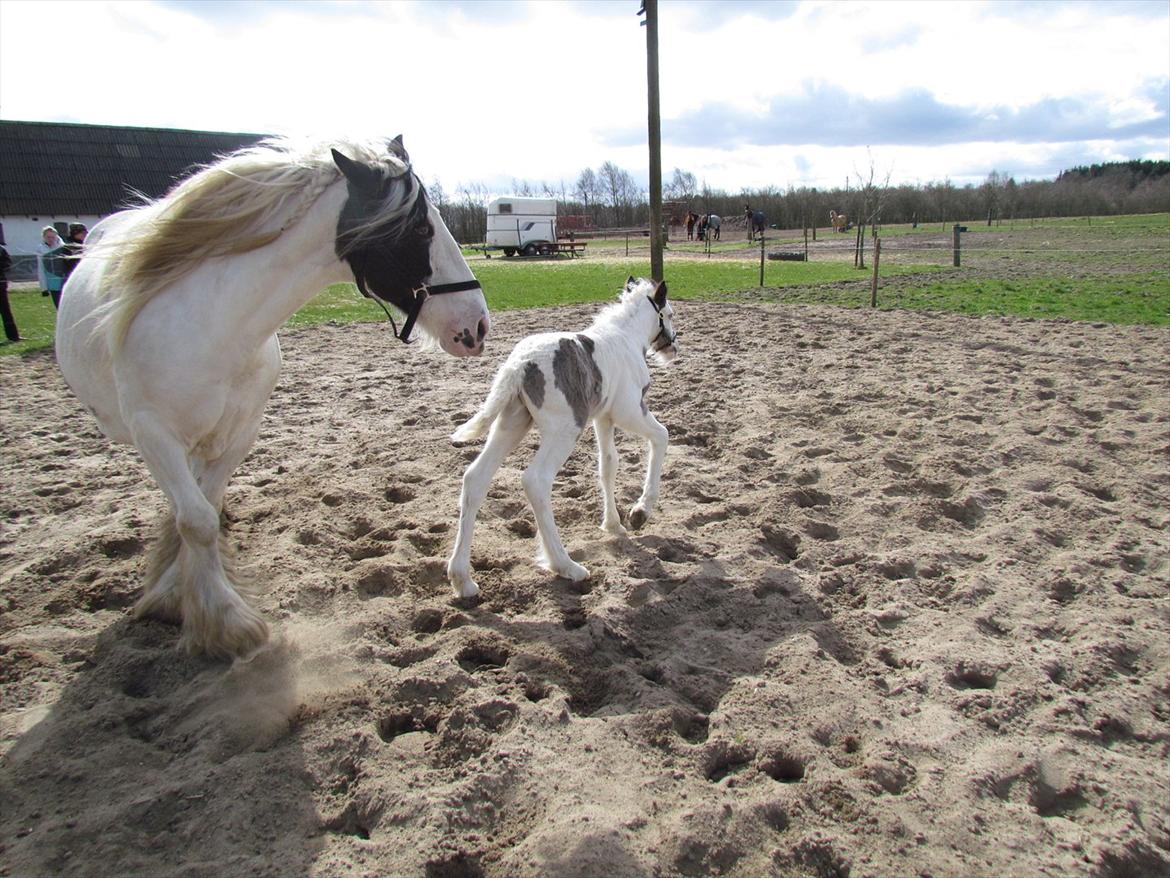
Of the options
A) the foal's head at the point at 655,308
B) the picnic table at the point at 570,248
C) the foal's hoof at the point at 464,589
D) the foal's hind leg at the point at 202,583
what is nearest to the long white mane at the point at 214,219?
the foal's hind leg at the point at 202,583

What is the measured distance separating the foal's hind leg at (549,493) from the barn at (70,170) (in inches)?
1447

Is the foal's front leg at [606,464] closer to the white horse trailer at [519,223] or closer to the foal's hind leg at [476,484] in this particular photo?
the foal's hind leg at [476,484]

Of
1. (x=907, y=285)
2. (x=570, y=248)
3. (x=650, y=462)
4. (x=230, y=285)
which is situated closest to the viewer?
(x=230, y=285)

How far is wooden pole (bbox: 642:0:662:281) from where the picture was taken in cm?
1652

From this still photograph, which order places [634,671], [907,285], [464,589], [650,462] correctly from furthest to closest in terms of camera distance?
[907,285]
[650,462]
[464,589]
[634,671]

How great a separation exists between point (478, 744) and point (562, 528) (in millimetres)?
2453

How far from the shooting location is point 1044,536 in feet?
15.6

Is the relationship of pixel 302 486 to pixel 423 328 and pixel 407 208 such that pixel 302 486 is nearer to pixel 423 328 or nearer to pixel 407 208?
pixel 423 328

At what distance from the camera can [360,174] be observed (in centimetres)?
333

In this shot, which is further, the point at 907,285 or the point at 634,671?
the point at 907,285

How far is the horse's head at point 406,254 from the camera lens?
11.0 ft

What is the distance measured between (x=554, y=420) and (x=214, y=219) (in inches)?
82.2

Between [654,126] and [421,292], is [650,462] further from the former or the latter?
[654,126]

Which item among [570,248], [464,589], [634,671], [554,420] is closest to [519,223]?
[570,248]
